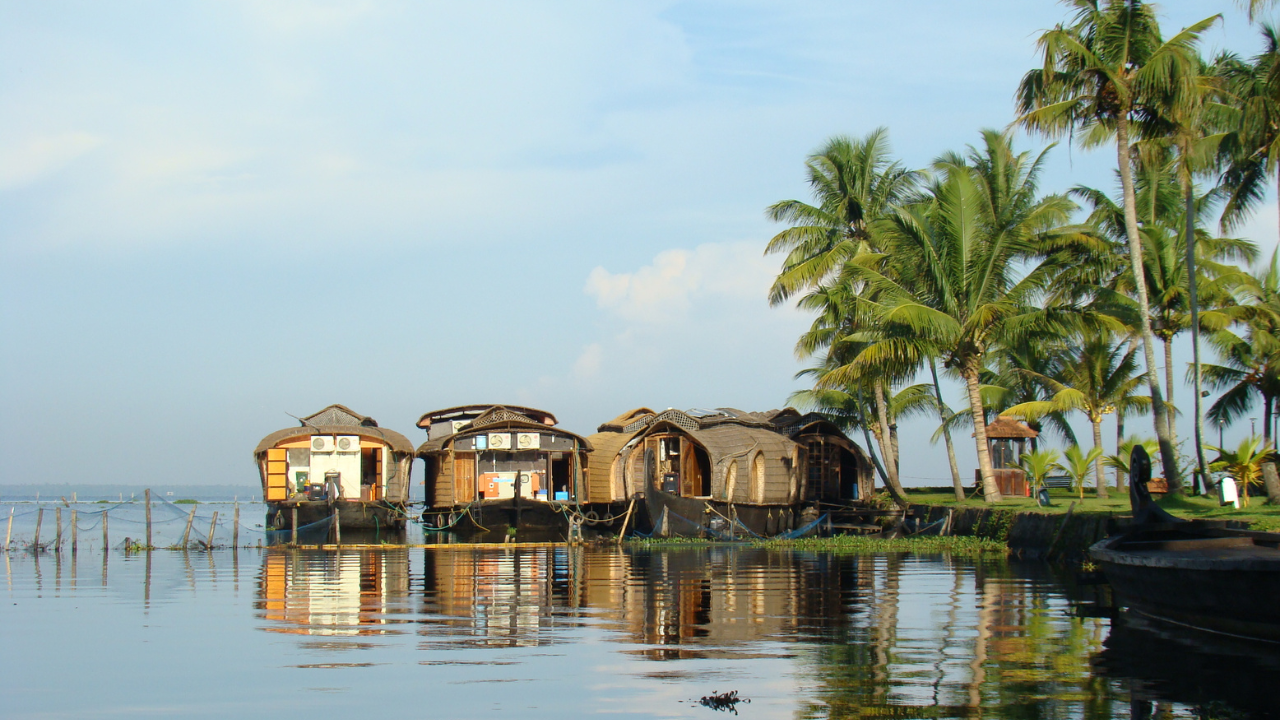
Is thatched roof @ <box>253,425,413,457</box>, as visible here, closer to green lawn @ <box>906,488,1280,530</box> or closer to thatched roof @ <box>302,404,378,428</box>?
thatched roof @ <box>302,404,378,428</box>

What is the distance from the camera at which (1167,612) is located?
11.0 metres

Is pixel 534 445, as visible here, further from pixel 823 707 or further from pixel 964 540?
pixel 823 707

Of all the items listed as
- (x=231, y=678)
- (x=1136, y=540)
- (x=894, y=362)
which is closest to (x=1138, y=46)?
(x=894, y=362)

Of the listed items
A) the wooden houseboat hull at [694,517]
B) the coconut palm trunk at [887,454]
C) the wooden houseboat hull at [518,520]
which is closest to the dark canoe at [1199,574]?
the wooden houseboat hull at [694,517]

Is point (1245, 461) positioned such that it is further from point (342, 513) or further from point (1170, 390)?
point (342, 513)

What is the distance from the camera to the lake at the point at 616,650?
7625 mm

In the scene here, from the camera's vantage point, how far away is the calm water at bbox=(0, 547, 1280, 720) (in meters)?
7.64

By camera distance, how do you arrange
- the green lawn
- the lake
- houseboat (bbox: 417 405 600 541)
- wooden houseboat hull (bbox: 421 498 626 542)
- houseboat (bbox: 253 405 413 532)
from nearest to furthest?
the lake, the green lawn, wooden houseboat hull (bbox: 421 498 626 542), houseboat (bbox: 417 405 600 541), houseboat (bbox: 253 405 413 532)

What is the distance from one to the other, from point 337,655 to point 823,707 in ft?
15.4

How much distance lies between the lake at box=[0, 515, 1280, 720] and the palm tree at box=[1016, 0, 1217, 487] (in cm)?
673

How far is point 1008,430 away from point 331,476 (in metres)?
21.4

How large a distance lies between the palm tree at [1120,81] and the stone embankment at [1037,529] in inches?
101

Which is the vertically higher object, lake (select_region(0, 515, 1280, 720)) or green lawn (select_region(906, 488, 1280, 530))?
green lawn (select_region(906, 488, 1280, 530))

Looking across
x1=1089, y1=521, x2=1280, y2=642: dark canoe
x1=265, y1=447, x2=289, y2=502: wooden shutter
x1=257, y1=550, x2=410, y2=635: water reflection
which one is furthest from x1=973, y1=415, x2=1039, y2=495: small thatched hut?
x1=265, y1=447, x2=289, y2=502: wooden shutter
